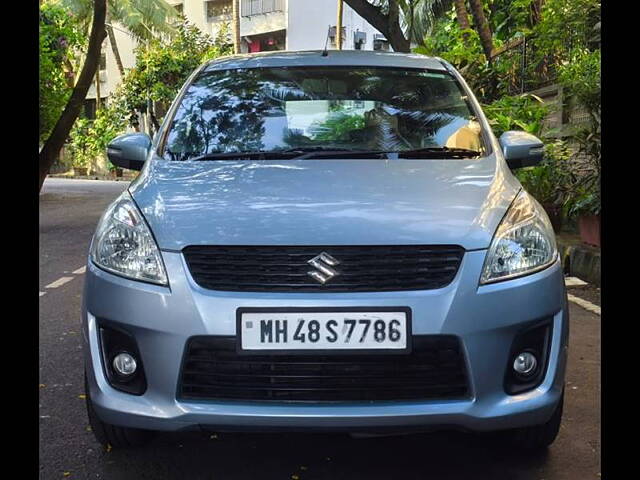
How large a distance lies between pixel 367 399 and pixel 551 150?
6.71m

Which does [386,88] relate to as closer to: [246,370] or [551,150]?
[246,370]

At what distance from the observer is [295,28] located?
34656 mm

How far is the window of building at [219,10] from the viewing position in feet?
124

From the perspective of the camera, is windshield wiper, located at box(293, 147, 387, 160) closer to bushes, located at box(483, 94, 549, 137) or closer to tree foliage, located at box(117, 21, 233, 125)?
bushes, located at box(483, 94, 549, 137)

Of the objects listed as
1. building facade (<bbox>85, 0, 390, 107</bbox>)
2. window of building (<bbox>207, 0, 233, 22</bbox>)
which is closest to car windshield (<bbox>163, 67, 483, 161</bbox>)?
building facade (<bbox>85, 0, 390, 107</bbox>)

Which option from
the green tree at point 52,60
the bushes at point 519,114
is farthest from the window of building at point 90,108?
the bushes at point 519,114

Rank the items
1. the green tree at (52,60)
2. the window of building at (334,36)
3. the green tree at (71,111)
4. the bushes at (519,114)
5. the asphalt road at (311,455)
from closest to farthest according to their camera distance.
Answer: the asphalt road at (311,455) < the bushes at (519,114) < the green tree at (71,111) < the green tree at (52,60) < the window of building at (334,36)

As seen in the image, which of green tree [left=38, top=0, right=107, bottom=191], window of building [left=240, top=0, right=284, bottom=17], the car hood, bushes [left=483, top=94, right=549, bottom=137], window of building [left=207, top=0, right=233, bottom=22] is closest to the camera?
the car hood

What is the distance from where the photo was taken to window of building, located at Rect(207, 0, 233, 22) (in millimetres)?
37781

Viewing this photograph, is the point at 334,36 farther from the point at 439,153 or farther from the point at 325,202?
the point at 325,202

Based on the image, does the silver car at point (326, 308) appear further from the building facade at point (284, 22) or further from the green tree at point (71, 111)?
the building facade at point (284, 22)

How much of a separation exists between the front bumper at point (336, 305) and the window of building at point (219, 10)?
36630 millimetres

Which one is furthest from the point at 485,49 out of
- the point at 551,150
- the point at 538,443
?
the point at 538,443

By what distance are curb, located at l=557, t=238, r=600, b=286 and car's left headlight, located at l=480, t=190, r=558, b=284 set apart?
4.09 metres
